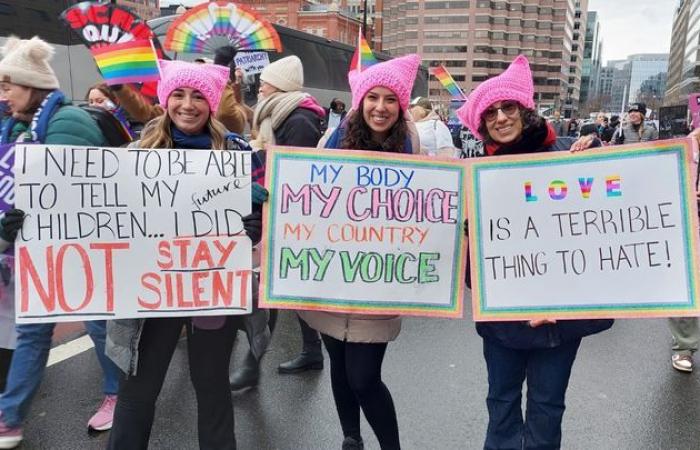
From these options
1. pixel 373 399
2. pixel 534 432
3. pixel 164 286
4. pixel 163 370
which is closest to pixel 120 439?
pixel 163 370

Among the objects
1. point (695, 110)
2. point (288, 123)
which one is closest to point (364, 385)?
point (288, 123)

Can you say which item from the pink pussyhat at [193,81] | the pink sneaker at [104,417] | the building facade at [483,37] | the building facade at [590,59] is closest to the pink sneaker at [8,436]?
the pink sneaker at [104,417]

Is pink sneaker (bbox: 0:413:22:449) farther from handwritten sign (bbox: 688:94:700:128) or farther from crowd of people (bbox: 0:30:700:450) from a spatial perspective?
handwritten sign (bbox: 688:94:700:128)

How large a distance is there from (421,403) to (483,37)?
382ft

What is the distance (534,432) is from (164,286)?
161 centimetres

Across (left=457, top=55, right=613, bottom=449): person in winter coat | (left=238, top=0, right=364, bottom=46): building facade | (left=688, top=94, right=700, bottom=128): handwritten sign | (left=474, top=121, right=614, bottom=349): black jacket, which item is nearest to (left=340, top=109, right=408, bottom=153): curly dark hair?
(left=457, top=55, right=613, bottom=449): person in winter coat

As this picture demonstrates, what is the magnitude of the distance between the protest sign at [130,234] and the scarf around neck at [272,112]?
142cm

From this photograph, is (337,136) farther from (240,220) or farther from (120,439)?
(120,439)

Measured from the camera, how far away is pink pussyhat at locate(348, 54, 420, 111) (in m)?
2.38

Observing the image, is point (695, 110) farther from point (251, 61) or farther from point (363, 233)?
point (251, 61)

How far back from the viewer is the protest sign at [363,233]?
2.34 meters

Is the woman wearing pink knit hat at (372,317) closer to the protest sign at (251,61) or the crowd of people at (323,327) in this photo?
the crowd of people at (323,327)

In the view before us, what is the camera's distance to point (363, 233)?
2375 mm

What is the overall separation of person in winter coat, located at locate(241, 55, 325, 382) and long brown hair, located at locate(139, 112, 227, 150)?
1199mm
